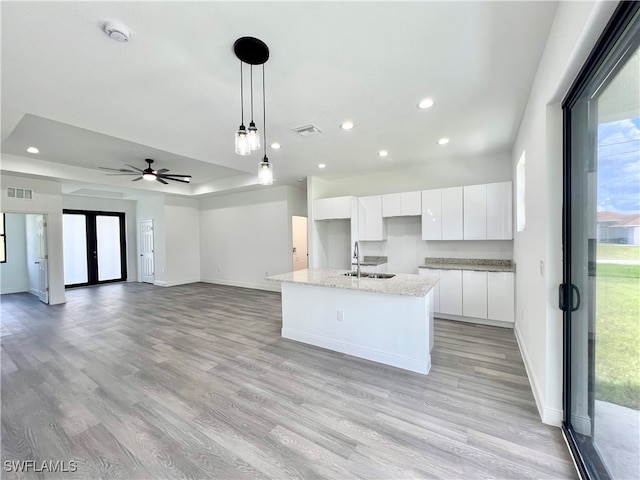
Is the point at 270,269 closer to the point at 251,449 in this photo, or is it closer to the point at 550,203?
the point at 251,449

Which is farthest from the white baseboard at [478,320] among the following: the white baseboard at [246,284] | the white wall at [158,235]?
the white wall at [158,235]

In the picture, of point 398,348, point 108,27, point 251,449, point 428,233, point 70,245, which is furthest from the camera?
point 70,245

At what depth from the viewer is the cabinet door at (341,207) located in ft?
17.2

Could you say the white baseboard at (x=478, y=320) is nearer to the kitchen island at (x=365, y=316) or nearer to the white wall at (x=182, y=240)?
the kitchen island at (x=365, y=316)

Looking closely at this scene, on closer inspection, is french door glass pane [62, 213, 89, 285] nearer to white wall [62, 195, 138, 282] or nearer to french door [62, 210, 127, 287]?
french door [62, 210, 127, 287]

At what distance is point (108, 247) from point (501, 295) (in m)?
10.5

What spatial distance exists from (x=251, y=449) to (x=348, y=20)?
2.82 m

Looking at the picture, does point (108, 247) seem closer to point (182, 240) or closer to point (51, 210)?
point (182, 240)

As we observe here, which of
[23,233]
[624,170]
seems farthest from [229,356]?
[23,233]

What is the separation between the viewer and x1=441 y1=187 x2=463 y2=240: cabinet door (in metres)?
4.32

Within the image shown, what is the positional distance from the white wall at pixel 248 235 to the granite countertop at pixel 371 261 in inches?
79.2

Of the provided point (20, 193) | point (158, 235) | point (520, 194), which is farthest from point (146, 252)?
point (520, 194)

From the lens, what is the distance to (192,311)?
5129mm

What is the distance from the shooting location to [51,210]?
570cm
